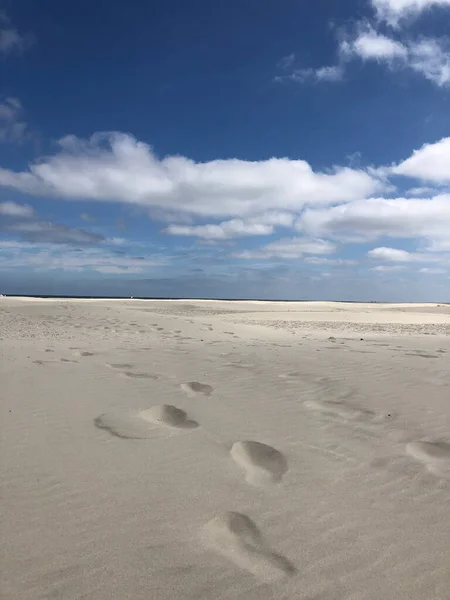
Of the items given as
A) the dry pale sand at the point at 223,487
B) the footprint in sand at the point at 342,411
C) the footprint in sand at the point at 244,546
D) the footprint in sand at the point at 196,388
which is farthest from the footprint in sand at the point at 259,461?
the footprint in sand at the point at 196,388

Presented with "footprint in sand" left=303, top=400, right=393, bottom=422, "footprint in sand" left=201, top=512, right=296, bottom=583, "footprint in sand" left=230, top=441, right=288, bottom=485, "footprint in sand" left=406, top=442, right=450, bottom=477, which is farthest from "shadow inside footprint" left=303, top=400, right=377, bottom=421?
"footprint in sand" left=201, top=512, right=296, bottom=583

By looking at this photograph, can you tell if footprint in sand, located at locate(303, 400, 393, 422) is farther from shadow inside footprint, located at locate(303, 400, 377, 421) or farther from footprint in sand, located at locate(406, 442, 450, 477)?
footprint in sand, located at locate(406, 442, 450, 477)

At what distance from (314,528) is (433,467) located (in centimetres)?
146

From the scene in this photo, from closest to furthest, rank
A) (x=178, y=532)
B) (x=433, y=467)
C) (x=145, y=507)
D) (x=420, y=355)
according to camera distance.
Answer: (x=178, y=532), (x=145, y=507), (x=433, y=467), (x=420, y=355)

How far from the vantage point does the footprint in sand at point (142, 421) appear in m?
4.09

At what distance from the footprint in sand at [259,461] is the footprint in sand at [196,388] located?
1844mm

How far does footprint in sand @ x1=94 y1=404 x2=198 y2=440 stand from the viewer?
4.09 metres

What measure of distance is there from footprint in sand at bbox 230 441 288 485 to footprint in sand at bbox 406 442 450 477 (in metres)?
1.20

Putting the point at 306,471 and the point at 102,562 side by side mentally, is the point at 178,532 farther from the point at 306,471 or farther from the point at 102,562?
the point at 306,471

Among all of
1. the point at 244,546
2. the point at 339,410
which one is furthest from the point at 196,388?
the point at 244,546

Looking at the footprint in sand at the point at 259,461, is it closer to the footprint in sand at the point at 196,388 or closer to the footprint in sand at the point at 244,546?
the footprint in sand at the point at 244,546

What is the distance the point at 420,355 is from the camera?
8.98 meters

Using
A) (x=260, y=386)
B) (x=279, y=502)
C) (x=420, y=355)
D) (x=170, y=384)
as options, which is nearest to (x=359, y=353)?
→ (x=420, y=355)

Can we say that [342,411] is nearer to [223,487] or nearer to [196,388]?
[196,388]
